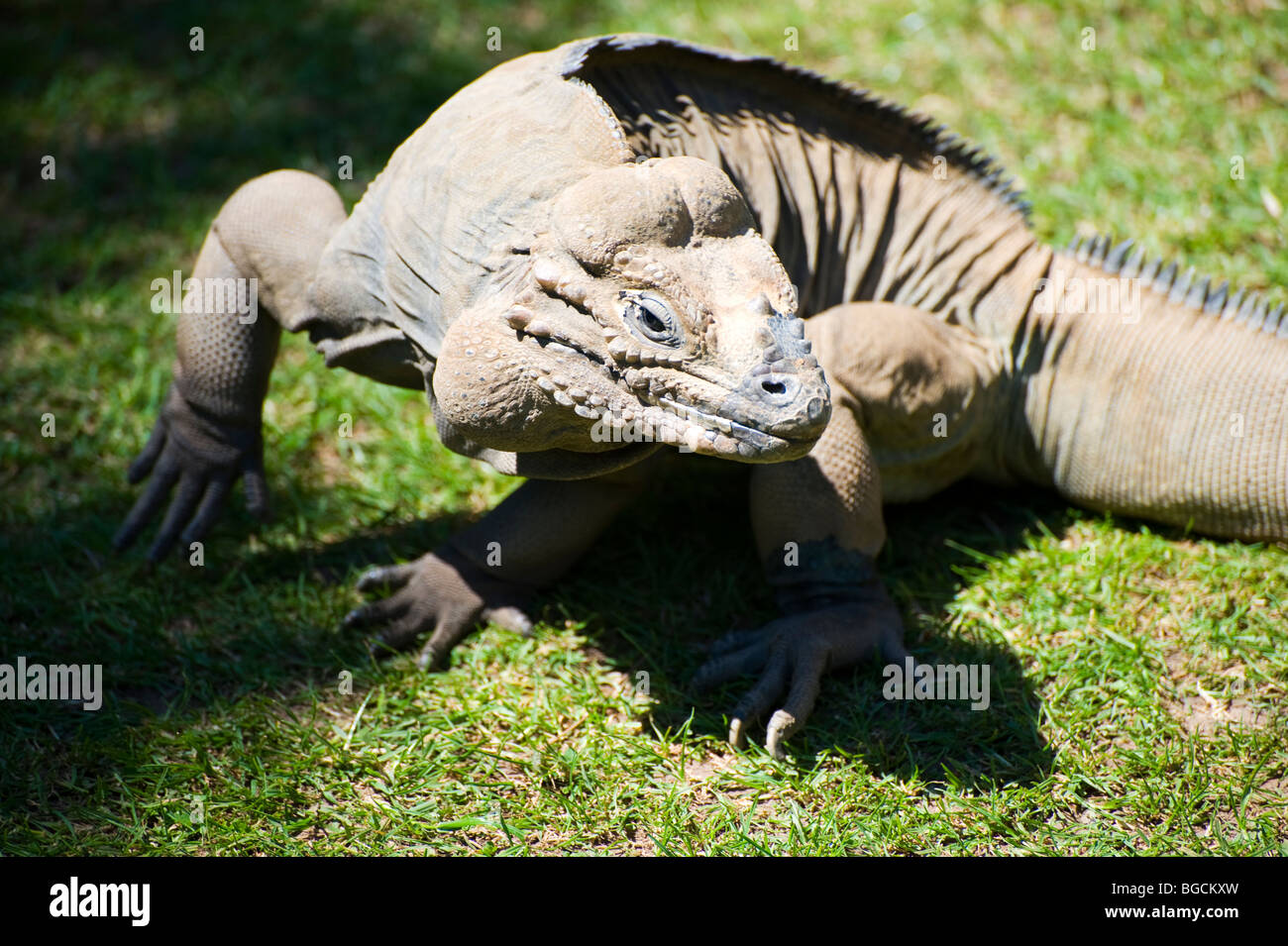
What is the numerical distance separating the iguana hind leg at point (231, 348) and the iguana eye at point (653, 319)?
65.0 inches

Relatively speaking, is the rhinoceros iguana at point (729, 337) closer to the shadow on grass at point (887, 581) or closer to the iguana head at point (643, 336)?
the iguana head at point (643, 336)

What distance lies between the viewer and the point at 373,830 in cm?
395

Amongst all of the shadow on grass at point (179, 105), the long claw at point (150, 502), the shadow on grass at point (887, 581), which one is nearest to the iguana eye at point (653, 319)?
the shadow on grass at point (887, 581)

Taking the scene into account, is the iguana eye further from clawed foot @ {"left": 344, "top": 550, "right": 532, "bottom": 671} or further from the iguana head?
clawed foot @ {"left": 344, "top": 550, "right": 532, "bottom": 671}

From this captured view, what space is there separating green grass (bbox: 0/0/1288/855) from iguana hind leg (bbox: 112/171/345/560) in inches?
11.1

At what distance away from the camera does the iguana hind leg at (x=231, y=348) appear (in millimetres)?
4551

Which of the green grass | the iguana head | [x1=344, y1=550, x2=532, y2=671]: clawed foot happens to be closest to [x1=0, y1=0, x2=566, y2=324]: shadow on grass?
the green grass

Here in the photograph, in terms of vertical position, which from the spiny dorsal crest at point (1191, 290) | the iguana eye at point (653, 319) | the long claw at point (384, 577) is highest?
the spiny dorsal crest at point (1191, 290)

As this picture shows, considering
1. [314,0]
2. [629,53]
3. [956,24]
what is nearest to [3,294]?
[314,0]

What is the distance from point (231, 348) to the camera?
4742 mm

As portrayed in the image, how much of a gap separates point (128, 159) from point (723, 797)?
580cm

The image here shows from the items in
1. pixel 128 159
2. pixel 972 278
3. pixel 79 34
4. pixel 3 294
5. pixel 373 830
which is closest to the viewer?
pixel 373 830

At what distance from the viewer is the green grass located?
3.99 meters

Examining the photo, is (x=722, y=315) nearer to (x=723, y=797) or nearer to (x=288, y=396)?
(x=723, y=797)
